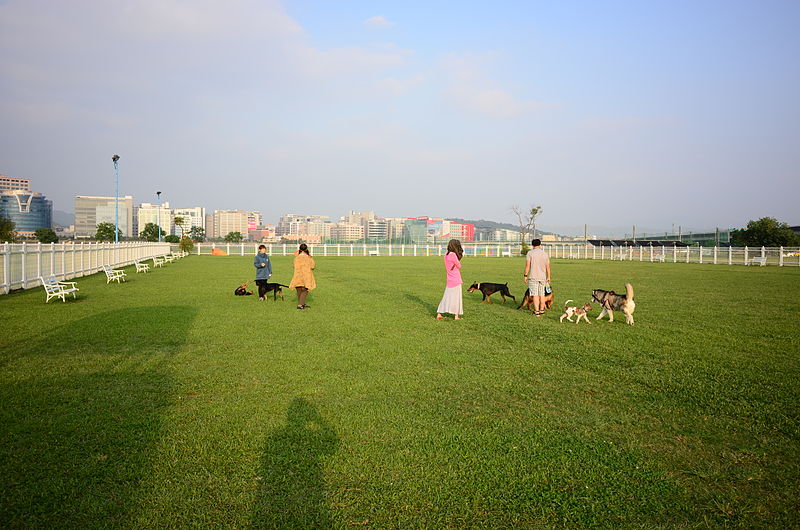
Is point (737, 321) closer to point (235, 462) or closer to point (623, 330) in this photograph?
point (623, 330)

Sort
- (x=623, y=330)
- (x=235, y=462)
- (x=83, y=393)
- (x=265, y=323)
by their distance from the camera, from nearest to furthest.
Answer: (x=235, y=462) < (x=83, y=393) < (x=623, y=330) < (x=265, y=323)

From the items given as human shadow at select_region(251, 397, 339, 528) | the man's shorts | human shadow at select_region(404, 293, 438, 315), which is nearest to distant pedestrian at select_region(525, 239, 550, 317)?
the man's shorts

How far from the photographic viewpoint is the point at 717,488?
3.62 m

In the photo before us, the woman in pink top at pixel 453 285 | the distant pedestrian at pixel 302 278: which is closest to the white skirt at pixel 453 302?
the woman in pink top at pixel 453 285

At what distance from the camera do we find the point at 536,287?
12031 mm

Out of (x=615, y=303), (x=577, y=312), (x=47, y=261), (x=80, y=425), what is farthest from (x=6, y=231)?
(x=615, y=303)

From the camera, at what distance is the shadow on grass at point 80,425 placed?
3.37 metres

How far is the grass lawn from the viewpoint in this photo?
11.0 feet

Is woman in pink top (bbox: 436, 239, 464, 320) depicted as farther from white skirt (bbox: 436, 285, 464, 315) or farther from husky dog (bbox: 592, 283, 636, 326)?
husky dog (bbox: 592, 283, 636, 326)

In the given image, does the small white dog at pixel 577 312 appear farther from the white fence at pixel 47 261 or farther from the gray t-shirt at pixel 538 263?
the white fence at pixel 47 261

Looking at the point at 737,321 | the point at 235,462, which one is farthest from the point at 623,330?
the point at 235,462

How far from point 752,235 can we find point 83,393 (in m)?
67.4

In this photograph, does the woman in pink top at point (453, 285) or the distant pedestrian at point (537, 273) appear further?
the distant pedestrian at point (537, 273)

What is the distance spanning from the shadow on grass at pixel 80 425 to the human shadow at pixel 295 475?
33.3 inches
